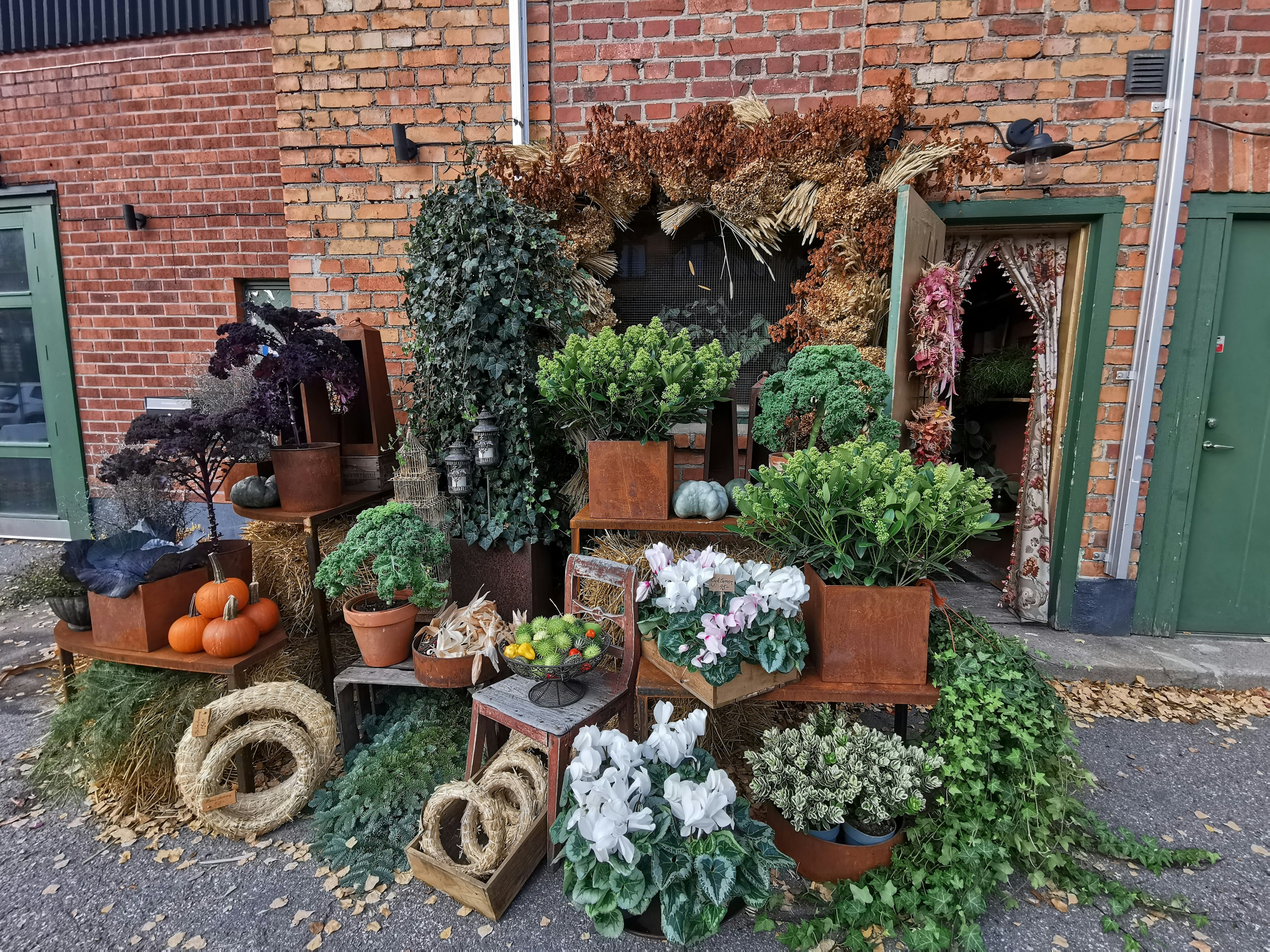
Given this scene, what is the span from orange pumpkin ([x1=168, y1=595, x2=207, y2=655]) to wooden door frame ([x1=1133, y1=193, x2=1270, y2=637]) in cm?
489

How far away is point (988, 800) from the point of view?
196 cm

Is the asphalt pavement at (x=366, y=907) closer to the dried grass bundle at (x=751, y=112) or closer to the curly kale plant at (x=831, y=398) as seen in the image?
the curly kale plant at (x=831, y=398)

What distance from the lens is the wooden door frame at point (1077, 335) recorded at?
332 cm

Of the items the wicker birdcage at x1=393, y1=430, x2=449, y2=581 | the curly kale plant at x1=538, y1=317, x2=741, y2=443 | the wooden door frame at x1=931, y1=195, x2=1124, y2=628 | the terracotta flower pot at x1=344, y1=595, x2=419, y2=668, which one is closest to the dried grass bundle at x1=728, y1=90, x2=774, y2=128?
Result: the wooden door frame at x1=931, y1=195, x2=1124, y2=628

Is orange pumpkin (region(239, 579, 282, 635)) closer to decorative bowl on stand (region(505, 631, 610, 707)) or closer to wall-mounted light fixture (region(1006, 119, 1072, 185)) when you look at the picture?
decorative bowl on stand (region(505, 631, 610, 707))

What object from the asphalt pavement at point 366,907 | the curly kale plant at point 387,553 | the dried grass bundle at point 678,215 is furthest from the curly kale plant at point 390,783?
the dried grass bundle at point 678,215

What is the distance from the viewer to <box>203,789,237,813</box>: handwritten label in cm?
220

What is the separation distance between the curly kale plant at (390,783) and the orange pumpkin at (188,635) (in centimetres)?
77

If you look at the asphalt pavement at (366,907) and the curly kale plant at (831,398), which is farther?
the curly kale plant at (831,398)

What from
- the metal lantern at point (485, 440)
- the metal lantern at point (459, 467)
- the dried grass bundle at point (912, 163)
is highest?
the dried grass bundle at point (912, 163)

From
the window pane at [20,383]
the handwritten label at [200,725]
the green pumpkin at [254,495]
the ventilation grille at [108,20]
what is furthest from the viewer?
the window pane at [20,383]

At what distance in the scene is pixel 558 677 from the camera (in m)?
2.11

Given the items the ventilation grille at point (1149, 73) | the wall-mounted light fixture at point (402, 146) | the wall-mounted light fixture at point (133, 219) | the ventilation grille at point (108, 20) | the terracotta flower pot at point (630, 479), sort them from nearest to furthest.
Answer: the terracotta flower pot at point (630, 479)
the ventilation grille at point (1149, 73)
the wall-mounted light fixture at point (402, 146)
the ventilation grille at point (108, 20)
the wall-mounted light fixture at point (133, 219)

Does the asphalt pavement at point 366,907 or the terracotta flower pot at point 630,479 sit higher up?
the terracotta flower pot at point 630,479
